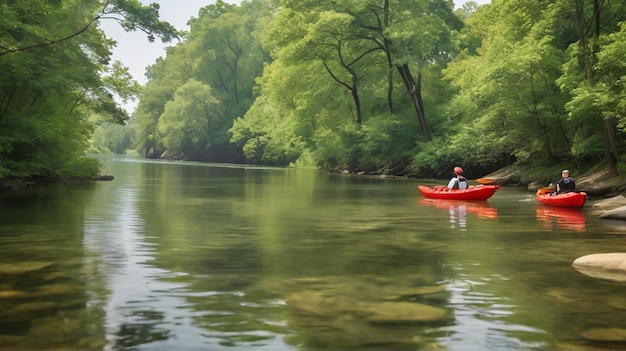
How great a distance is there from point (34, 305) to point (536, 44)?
28.8 meters

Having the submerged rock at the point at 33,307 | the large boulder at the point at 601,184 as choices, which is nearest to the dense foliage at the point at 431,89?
the large boulder at the point at 601,184

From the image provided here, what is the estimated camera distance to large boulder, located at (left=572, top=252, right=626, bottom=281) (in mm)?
8891

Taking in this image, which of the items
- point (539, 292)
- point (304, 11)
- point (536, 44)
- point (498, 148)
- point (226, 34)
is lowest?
point (539, 292)

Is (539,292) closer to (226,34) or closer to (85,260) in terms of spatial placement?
(85,260)

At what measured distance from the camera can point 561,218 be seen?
17.4m

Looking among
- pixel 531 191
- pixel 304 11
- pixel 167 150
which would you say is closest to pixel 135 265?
pixel 531 191

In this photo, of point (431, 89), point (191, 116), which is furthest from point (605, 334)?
point (191, 116)

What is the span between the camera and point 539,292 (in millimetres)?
7910

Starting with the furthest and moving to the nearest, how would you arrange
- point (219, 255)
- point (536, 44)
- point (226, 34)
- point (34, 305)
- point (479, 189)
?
point (226, 34)
point (536, 44)
point (479, 189)
point (219, 255)
point (34, 305)

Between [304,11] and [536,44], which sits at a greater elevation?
[304,11]

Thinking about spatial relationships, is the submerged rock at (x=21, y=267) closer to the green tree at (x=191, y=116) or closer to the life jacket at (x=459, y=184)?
the life jacket at (x=459, y=184)

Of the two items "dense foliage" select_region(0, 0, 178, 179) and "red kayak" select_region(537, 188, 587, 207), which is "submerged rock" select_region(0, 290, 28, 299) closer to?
"dense foliage" select_region(0, 0, 178, 179)

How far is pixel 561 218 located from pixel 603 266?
8.60m

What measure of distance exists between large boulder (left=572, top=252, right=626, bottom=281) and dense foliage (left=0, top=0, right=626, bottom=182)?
548 inches
